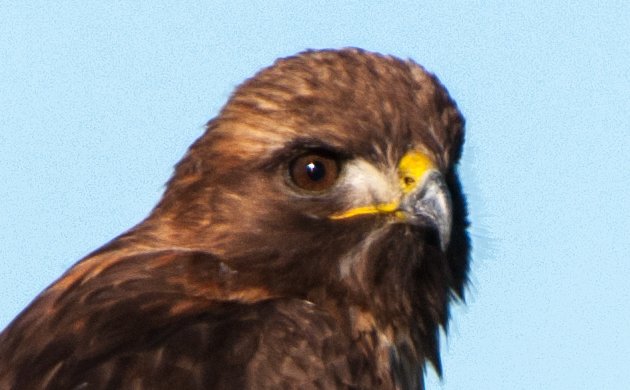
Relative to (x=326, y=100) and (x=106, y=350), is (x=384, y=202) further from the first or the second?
(x=106, y=350)

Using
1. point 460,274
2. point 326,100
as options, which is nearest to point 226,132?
point 326,100

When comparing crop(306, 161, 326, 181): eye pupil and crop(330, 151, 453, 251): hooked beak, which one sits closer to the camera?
crop(330, 151, 453, 251): hooked beak

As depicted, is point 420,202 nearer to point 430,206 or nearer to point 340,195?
point 430,206

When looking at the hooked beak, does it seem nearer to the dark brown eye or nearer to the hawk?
the hawk

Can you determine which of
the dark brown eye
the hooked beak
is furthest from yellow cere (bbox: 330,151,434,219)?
the dark brown eye

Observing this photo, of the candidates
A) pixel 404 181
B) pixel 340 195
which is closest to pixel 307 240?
pixel 340 195

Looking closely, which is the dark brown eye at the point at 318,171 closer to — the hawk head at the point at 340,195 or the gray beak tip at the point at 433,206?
the hawk head at the point at 340,195

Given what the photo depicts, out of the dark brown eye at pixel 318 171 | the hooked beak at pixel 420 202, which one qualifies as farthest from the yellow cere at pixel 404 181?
the dark brown eye at pixel 318 171
